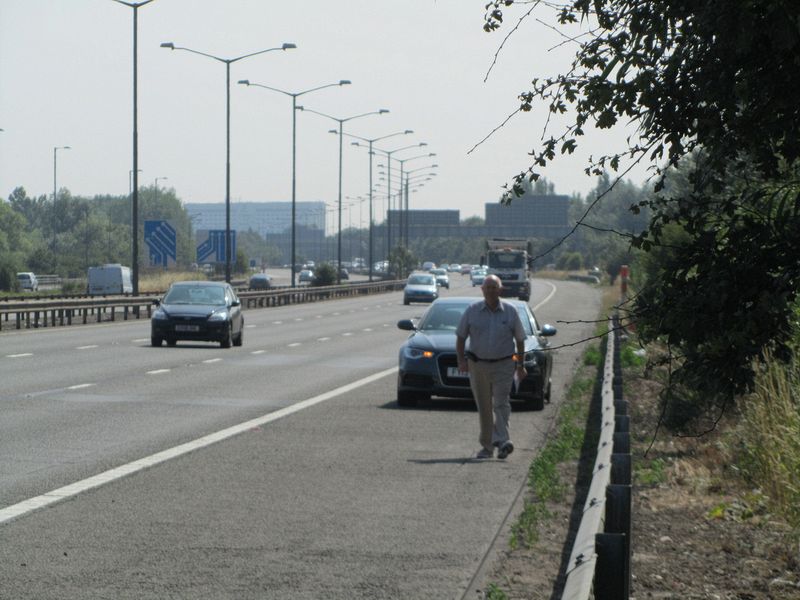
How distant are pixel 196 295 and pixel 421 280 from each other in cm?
4319

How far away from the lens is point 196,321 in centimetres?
3256

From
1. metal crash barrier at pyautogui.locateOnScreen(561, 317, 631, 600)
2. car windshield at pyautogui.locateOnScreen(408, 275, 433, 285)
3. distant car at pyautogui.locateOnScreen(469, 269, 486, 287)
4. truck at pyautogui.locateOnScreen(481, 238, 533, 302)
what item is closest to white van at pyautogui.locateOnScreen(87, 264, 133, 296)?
car windshield at pyautogui.locateOnScreen(408, 275, 433, 285)

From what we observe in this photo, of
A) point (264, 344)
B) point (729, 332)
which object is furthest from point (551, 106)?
point (264, 344)

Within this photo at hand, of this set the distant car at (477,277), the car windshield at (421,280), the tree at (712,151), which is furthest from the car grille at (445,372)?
the distant car at (477,277)

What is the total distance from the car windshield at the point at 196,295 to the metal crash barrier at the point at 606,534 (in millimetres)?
23580

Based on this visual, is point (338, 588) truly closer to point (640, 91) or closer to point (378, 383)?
point (640, 91)

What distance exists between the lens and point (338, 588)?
7.78 metres

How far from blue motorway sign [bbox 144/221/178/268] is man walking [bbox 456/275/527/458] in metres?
42.5

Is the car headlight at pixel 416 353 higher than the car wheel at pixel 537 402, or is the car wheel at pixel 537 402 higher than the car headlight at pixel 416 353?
the car headlight at pixel 416 353

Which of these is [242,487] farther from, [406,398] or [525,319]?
[525,319]

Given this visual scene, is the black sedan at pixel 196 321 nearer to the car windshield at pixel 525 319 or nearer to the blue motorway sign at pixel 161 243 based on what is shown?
the car windshield at pixel 525 319

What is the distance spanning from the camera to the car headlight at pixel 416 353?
1886 centimetres

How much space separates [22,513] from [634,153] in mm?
5255

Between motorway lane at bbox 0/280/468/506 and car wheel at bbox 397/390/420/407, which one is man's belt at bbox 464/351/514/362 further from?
car wheel at bbox 397/390/420/407
